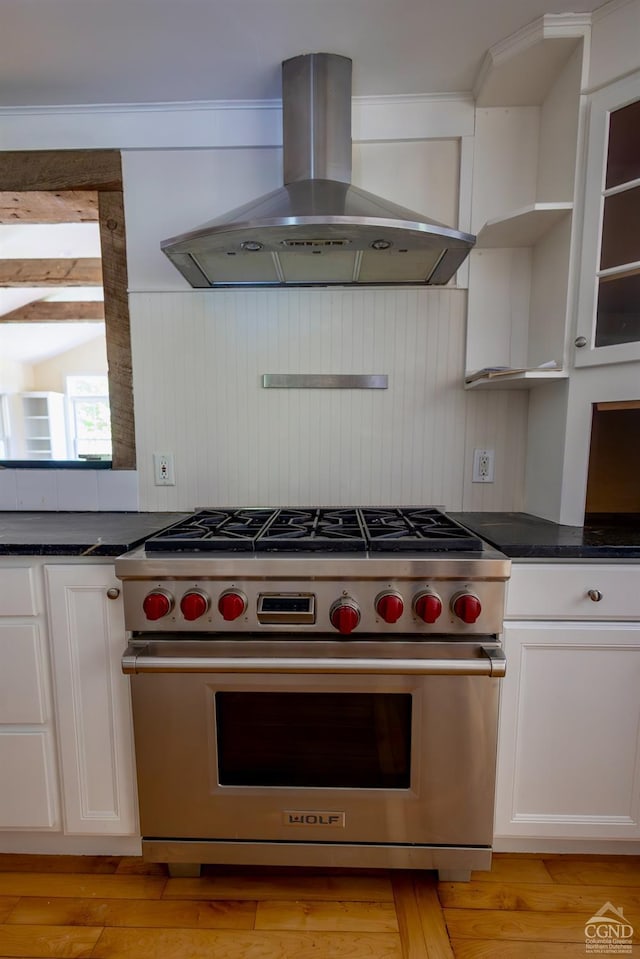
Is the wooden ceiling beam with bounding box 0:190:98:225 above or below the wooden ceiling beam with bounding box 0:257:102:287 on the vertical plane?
below

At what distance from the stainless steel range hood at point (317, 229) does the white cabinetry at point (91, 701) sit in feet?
3.27

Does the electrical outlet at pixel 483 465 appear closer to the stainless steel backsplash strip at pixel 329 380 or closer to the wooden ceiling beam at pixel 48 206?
the stainless steel backsplash strip at pixel 329 380

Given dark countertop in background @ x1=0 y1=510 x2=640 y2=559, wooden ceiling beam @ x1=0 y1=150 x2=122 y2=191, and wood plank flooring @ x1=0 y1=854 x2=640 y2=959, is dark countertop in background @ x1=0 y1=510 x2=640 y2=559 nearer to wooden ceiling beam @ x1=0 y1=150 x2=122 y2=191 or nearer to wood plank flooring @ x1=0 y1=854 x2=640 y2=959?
wood plank flooring @ x1=0 y1=854 x2=640 y2=959

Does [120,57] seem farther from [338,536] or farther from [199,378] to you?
[338,536]

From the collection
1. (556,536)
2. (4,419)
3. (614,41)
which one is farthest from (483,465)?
(4,419)

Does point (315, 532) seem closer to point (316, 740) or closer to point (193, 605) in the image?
point (193, 605)

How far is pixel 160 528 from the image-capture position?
54.9 inches

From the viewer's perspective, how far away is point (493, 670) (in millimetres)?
1071

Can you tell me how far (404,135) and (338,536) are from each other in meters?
1.46

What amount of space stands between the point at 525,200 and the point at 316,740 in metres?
1.90

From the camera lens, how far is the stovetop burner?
1.12 metres

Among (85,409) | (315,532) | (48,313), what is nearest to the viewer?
(315,532)

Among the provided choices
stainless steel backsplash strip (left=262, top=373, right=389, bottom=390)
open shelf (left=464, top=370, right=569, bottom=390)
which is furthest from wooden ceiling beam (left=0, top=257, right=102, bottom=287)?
open shelf (left=464, top=370, right=569, bottom=390)

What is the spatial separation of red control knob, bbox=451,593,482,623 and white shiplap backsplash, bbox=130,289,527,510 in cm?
69
